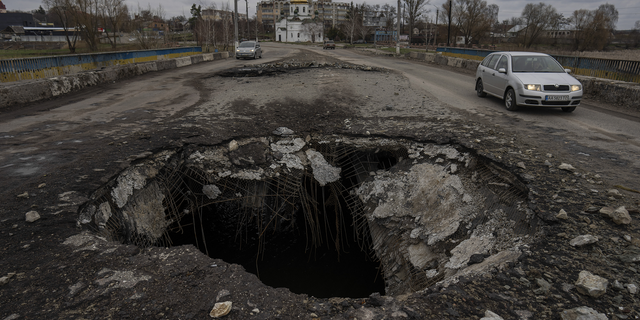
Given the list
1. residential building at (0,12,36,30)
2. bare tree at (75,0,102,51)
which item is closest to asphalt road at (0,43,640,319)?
bare tree at (75,0,102,51)

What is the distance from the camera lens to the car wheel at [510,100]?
8.43 m

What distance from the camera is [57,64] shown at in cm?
1262

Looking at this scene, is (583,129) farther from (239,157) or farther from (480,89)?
(239,157)

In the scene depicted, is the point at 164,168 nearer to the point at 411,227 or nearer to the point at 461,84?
the point at 411,227

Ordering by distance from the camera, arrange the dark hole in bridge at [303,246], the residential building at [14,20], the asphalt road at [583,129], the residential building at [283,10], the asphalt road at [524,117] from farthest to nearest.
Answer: the residential building at [283,10], the residential building at [14,20], the dark hole in bridge at [303,246], the asphalt road at [524,117], the asphalt road at [583,129]

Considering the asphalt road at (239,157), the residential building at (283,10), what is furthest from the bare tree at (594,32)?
the residential building at (283,10)

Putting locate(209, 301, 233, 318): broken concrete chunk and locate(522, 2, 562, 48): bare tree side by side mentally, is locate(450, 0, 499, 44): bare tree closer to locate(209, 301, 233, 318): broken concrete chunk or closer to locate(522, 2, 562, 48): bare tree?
locate(522, 2, 562, 48): bare tree

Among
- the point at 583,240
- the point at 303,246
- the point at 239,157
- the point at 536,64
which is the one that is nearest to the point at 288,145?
the point at 239,157

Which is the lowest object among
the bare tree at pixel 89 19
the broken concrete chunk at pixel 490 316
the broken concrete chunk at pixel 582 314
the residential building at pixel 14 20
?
the broken concrete chunk at pixel 490 316

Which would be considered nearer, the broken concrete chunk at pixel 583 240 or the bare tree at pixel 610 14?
the broken concrete chunk at pixel 583 240

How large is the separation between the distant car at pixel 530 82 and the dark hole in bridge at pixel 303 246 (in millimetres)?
3948

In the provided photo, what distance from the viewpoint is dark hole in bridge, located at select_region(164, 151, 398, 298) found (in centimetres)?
627

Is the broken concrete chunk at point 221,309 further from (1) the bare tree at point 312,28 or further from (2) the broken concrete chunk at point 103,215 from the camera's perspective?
(1) the bare tree at point 312,28

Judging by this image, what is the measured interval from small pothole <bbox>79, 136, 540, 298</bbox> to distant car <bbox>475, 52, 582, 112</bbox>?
12.6 ft
